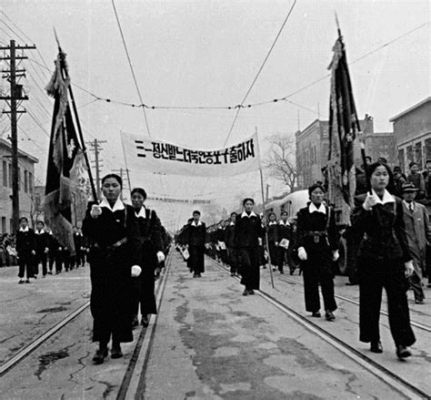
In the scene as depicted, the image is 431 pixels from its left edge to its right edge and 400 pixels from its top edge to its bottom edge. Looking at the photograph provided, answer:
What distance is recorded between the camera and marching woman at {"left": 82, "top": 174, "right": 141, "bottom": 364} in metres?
6.01

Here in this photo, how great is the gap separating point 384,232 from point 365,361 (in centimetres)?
121

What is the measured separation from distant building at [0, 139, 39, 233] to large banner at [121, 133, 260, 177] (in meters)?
31.7

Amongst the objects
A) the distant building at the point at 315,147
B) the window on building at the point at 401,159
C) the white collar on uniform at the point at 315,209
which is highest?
the distant building at the point at 315,147

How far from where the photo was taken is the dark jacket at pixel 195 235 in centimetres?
1752

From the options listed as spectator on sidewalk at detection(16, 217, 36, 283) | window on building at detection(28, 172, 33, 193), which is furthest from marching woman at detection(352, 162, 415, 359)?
window on building at detection(28, 172, 33, 193)

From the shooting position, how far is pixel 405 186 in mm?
10039

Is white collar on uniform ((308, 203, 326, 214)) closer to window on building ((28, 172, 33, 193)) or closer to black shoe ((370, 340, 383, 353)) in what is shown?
black shoe ((370, 340, 383, 353))

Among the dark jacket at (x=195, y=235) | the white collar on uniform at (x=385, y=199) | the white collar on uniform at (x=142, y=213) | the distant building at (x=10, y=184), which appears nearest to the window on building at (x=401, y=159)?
the dark jacket at (x=195, y=235)

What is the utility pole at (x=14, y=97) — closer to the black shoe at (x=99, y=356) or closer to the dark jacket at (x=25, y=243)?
the dark jacket at (x=25, y=243)

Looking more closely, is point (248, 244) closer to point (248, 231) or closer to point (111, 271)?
point (248, 231)

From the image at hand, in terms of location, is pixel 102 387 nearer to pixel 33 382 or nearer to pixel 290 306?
pixel 33 382

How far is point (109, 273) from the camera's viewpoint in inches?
238

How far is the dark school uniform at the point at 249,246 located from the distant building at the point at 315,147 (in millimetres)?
40512

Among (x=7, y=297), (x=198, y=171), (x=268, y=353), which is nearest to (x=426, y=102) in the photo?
(x=198, y=171)
